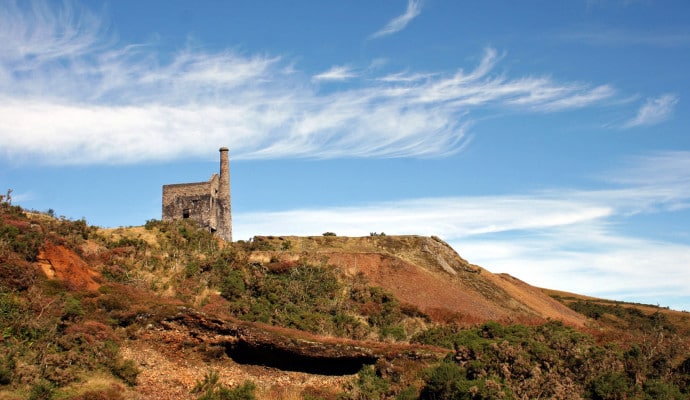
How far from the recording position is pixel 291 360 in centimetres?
2530

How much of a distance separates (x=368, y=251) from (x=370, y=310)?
10174 millimetres

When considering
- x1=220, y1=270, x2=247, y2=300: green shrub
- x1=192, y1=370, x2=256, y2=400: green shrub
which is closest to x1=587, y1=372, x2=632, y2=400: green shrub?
x1=192, y1=370, x2=256, y2=400: green shrub

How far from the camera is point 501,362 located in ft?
75.4

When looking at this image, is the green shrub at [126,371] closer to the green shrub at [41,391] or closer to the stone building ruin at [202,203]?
the green shrub at [41,391]

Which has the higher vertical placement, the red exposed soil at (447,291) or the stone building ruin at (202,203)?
the stone building ruin at (202,203)

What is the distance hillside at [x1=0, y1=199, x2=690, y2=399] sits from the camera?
2188cm

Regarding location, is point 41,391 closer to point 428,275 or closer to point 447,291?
point 447,291

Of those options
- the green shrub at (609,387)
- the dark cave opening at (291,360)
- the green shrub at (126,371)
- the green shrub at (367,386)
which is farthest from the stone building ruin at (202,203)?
the green shrub at (609,387)

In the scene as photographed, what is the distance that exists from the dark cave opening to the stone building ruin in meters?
19.6

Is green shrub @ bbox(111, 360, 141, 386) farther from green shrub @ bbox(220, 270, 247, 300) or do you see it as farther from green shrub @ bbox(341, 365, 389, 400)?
green shrub @ bbox(220, 270, 247, 300)

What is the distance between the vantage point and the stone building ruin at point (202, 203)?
4391 cm

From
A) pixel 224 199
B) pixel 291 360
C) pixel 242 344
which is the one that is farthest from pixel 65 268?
pixel 224 199

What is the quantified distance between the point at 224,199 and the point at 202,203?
2.35 metres

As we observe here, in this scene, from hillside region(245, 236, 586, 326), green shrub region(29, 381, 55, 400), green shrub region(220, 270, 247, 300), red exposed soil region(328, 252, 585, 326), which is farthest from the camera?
hillside region(245, 236, 586, 326)
